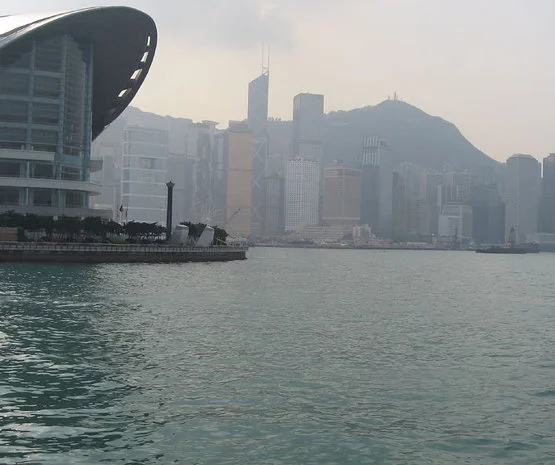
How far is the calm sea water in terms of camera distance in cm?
1750

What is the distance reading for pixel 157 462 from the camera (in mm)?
16234

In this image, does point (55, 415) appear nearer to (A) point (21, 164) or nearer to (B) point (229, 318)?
(B) point (229, 318)

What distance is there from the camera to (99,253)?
3600 inches

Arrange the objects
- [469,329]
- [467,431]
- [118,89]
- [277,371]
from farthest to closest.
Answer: [118,89], [469,329], [277,371], [467,431]

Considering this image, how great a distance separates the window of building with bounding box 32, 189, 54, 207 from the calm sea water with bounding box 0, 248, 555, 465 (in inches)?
2607

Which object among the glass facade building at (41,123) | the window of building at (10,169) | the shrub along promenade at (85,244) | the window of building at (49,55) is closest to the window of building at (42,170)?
the glass facade building at (41,123)

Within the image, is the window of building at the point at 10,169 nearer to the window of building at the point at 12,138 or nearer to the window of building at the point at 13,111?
the window of building at the point at 12,138

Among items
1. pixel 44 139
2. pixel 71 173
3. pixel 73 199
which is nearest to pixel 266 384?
pixel 73 199

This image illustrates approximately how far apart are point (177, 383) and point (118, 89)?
12667cm

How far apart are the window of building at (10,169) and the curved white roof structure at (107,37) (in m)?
17.7

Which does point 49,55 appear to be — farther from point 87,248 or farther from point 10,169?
point 87,248

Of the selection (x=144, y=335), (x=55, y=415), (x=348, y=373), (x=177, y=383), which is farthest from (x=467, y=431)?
(x=144, y=335)

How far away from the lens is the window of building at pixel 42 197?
112 metres

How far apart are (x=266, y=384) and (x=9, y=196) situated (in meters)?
96.2
